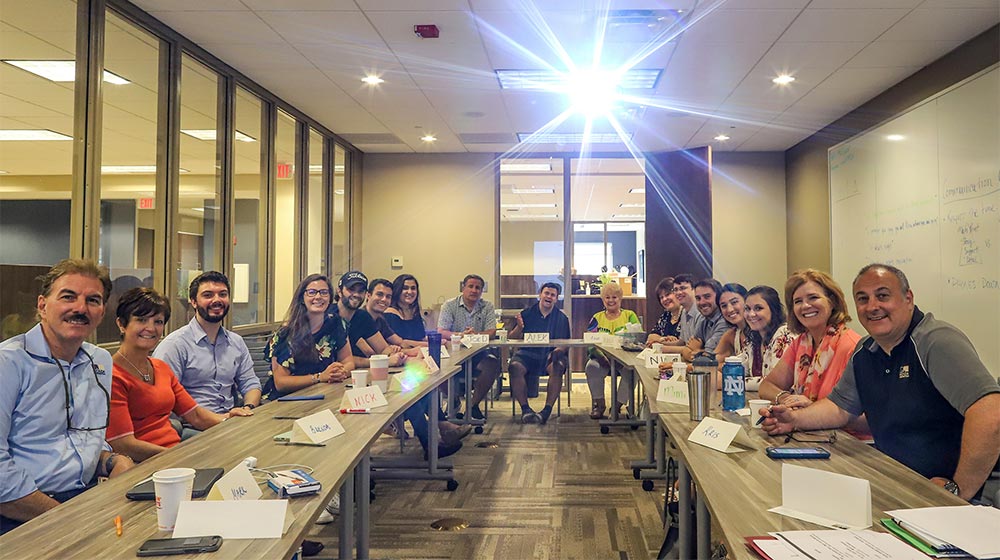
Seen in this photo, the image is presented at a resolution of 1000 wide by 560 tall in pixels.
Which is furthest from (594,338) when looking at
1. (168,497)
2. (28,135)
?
(28,135)

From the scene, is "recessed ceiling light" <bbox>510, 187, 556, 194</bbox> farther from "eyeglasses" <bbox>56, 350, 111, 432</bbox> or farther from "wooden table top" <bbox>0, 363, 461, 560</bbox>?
"eyeglasses" <bbox>56, 350, 111, 432</bbox>

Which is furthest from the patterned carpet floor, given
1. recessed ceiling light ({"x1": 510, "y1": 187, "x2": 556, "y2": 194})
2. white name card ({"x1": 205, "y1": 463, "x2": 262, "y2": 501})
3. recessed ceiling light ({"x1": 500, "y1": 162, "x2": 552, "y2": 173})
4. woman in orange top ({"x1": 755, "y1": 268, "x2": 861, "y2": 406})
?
recessed ceiling light ({"x1": 510, "y1": 187, "x2": 556, "y2": 194})

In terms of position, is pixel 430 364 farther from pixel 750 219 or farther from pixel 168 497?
pixel 750 219

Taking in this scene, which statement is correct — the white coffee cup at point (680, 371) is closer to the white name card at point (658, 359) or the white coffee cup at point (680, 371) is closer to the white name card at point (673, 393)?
the white name card at point (673, 393)

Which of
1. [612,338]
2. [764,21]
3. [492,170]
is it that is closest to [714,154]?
[492,170]

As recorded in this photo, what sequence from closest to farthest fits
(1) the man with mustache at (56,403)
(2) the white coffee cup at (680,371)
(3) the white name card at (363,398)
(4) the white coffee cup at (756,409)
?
(1) the man with mustache at (56,403)
(4) the white coffee cup at (756,409)
(3) the white name card at (363,398)
(2) the white coffee cup at (680,371)

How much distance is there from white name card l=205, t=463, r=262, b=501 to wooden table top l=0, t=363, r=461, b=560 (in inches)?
3.6

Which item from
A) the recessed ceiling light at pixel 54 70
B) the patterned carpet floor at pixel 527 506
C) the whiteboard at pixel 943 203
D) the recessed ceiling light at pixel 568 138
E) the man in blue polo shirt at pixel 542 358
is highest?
the recessed ceiling light at pixel 568 138

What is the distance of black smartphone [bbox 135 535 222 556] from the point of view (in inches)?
45.7

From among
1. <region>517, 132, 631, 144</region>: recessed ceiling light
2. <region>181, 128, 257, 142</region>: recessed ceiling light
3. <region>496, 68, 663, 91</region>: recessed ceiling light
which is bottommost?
<region>181, 128, 257, 142</region>: recessed ceiling light

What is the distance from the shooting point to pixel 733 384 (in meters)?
2.35

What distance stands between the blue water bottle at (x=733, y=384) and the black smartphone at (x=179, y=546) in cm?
175

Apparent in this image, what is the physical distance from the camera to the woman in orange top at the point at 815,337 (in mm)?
2443

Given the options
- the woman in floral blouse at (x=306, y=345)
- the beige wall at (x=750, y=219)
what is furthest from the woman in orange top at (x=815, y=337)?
the beige wall at (x=750, y=219)
